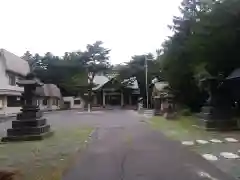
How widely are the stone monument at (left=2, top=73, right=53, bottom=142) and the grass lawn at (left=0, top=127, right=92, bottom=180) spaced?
1.00m

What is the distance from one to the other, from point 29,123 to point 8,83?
27.8m

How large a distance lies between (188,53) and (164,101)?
1207 cm

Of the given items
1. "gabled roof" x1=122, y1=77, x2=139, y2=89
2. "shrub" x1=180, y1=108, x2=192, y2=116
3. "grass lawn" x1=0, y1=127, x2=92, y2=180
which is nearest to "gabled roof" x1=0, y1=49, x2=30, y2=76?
"gabled roof" x1=122, y1=77, x2=139, y2=89

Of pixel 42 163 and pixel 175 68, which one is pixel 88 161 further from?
pixel 175 68

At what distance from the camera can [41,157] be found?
11.2 meters

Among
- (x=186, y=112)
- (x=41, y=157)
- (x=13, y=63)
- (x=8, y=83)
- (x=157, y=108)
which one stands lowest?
(x=41, y=157)

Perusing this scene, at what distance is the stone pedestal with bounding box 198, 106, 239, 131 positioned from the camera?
17.9m

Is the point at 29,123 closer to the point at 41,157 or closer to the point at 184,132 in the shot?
the point at 41,157

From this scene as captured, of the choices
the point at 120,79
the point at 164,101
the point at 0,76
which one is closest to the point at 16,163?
the point at 164,101

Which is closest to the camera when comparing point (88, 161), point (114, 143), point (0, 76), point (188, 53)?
point (88, 161)

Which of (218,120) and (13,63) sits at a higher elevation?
(13,63)

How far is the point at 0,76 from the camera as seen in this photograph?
4131cm

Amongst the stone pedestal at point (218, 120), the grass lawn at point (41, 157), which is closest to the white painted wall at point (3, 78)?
the grass lawn at point (41, 157)

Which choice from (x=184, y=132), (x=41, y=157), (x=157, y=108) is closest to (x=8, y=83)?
(x=157, y=108)
